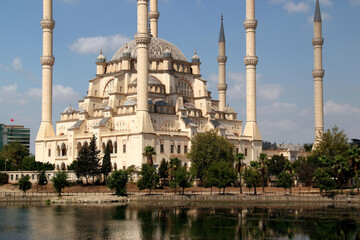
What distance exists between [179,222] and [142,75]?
90.6 ft

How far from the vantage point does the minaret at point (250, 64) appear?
87125 millimetres

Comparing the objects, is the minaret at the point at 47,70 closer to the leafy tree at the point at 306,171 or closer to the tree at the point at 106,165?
the tree at the point at 106,165

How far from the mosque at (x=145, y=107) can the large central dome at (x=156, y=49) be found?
0.44 ft

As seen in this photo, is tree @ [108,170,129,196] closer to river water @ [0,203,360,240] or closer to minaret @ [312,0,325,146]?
river water @ [0,203,360,240]

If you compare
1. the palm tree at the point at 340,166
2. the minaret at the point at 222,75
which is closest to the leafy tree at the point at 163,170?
the palm tree at the point at 340,166

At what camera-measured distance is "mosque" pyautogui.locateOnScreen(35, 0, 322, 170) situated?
78.6 metres

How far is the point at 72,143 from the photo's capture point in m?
86.2

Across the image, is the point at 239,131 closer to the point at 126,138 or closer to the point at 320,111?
the point at 320,111

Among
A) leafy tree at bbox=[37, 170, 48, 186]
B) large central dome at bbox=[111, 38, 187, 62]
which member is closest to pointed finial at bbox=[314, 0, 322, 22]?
large central dome at bbox=[111, 38, 187, 62]

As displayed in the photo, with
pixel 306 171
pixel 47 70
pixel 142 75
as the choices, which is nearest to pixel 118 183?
pixel 142 75

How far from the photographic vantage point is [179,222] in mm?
53938

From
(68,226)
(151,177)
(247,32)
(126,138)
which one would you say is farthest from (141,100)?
(68,226)

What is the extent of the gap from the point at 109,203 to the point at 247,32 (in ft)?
112

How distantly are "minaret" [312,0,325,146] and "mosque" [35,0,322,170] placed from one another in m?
10.8
